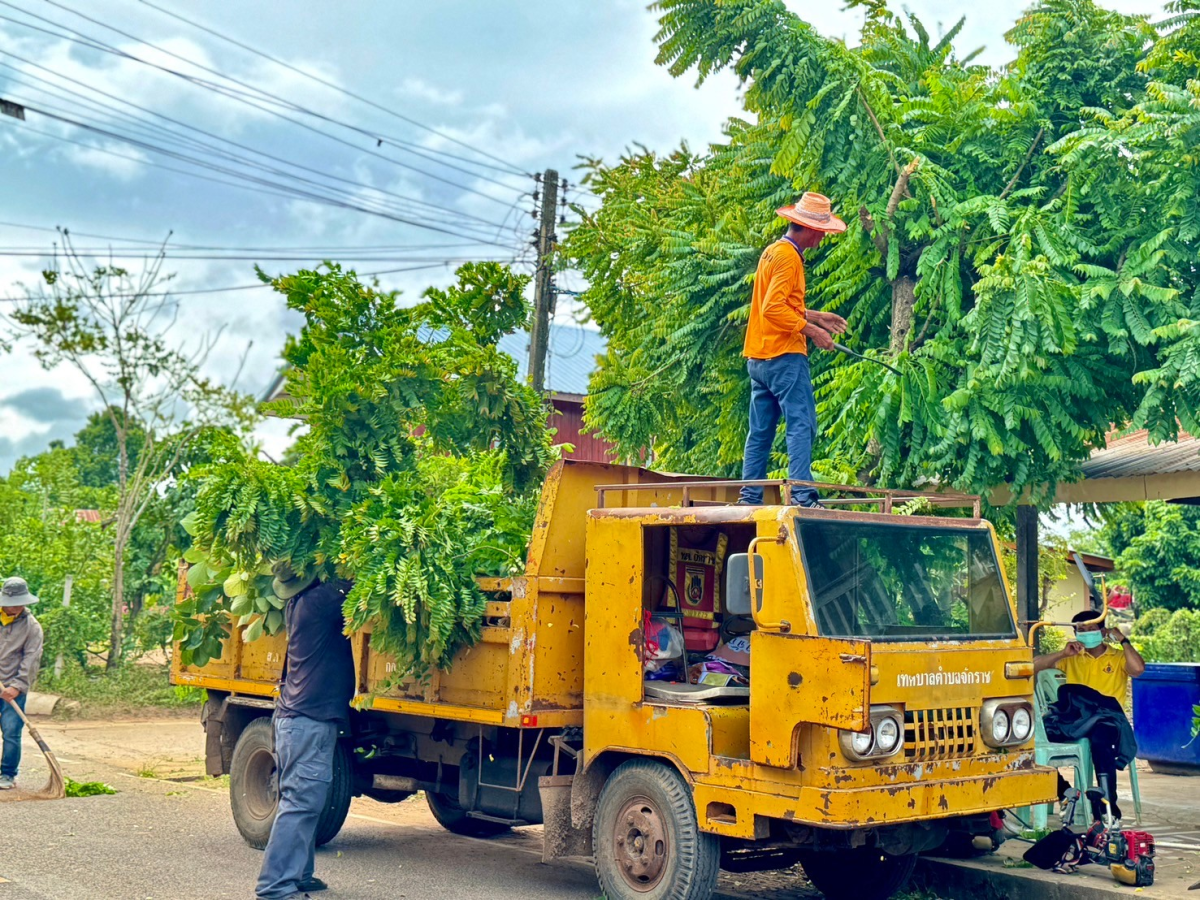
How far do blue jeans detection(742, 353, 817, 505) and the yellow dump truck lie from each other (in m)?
0.38

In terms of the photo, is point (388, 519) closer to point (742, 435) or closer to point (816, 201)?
point (816, 201)

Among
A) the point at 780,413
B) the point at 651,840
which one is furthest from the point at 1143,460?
the point at 651,840

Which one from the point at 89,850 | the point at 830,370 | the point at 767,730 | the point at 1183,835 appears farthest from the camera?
the point at 830,370

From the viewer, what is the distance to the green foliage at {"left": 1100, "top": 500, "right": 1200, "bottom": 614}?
23.3 metres

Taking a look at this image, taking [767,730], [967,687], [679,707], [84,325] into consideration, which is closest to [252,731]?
[679,707]

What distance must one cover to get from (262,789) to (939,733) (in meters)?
4.79

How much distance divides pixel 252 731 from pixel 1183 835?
6.59 meters

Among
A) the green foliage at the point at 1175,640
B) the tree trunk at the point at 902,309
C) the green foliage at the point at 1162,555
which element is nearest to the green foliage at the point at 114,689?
the tree trunk at the point at 902,309

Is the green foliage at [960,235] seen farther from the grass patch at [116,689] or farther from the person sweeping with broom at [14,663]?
the grass patch at [116,689]

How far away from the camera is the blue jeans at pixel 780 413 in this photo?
287 inches

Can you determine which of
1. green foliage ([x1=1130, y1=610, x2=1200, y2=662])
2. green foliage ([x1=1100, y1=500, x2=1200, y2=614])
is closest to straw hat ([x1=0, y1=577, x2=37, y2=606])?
green foliage ([x1=1130, y1=610, x2=1200, y2=662])

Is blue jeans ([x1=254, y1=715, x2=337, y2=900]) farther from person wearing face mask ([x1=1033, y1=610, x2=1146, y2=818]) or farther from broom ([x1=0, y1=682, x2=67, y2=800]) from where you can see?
person wearing face mask ([x1=1033, y1=610, x2=1146, y2=818])

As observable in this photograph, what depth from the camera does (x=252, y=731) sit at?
345 inches

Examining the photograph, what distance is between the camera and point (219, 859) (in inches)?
324
